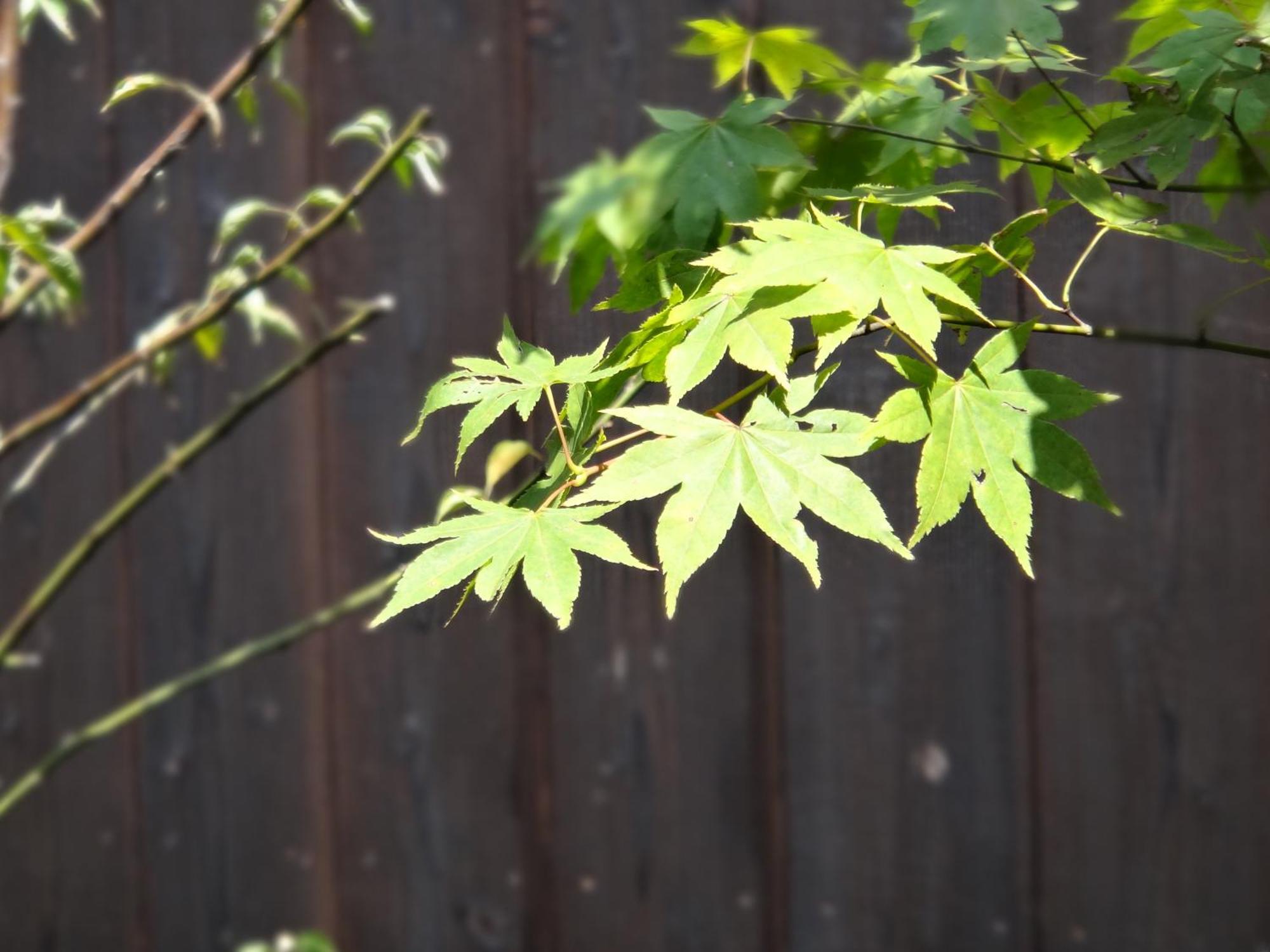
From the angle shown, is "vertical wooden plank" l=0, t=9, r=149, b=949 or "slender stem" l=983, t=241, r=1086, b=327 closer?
"slender stem" l=983, t=241, r=1086, b=327

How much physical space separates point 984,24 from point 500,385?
226mm

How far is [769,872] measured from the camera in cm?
141

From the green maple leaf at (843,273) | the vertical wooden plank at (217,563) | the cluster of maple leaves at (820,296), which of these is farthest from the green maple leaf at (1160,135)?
the vertical wooden plank at (217,563)

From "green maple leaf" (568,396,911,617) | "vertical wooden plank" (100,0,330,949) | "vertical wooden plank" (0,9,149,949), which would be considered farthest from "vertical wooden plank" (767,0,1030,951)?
"green maple leaf" (568,396,911,617)

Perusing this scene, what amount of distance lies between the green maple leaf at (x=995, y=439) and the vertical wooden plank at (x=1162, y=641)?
80 cm

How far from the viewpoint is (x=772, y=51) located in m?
0.66

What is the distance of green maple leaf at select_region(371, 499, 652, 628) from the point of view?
1.54ft

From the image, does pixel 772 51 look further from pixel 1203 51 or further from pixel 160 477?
pixel 160 477

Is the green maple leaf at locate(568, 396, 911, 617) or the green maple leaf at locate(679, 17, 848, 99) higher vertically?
the green maple leaf at locate(679, 17, 848, 99)

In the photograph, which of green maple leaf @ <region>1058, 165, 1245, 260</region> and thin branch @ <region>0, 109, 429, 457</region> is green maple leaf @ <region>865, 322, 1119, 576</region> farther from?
thin branch @ <region>0, 109, 429, 457</region>

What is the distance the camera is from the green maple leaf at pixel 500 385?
544mm

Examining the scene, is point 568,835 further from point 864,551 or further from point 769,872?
point 864,551

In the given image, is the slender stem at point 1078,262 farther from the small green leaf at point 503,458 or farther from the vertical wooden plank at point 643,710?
the vertical wooden plank at point 643,710

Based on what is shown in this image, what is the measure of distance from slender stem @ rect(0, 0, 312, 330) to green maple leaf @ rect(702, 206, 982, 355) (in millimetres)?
483
